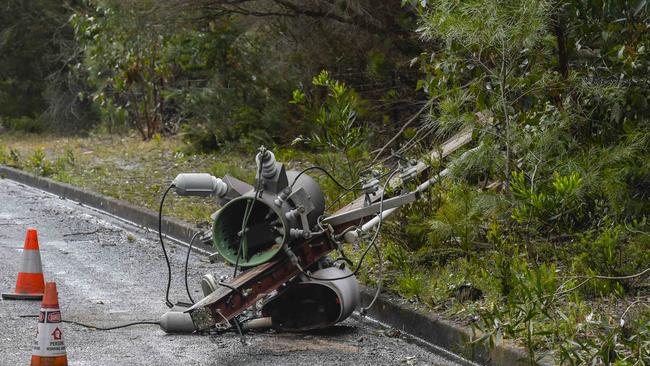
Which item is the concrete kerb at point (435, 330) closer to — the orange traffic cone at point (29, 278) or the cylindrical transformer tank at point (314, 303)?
the cylindrical transformer tank at point (314, 303)

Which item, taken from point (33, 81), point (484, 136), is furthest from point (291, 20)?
point (33, 81)

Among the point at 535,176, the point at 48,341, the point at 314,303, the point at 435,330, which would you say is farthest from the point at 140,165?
the point at 48,341

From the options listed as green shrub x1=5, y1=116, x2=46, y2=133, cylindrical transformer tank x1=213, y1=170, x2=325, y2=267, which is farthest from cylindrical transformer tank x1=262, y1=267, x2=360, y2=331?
green shrub x1=5, y1=116, x2=46, y2=133

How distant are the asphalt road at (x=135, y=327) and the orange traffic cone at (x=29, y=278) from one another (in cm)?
11

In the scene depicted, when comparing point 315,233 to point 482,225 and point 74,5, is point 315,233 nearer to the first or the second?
point 482,225

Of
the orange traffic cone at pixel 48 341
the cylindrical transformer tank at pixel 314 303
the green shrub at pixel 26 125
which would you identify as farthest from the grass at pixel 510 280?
the green shrub at pixel 26 125

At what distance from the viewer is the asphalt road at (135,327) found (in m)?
6.81

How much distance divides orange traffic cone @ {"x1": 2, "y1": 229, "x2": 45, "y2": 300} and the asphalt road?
108 mm

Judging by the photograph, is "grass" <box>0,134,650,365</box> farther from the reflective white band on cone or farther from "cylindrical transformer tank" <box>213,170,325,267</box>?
the reflective white band on cone

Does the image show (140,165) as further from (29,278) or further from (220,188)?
(220,188)

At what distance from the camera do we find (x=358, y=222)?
765 cm

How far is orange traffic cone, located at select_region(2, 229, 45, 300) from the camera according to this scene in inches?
333

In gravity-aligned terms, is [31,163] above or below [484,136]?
below

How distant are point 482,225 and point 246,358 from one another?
108 inches
